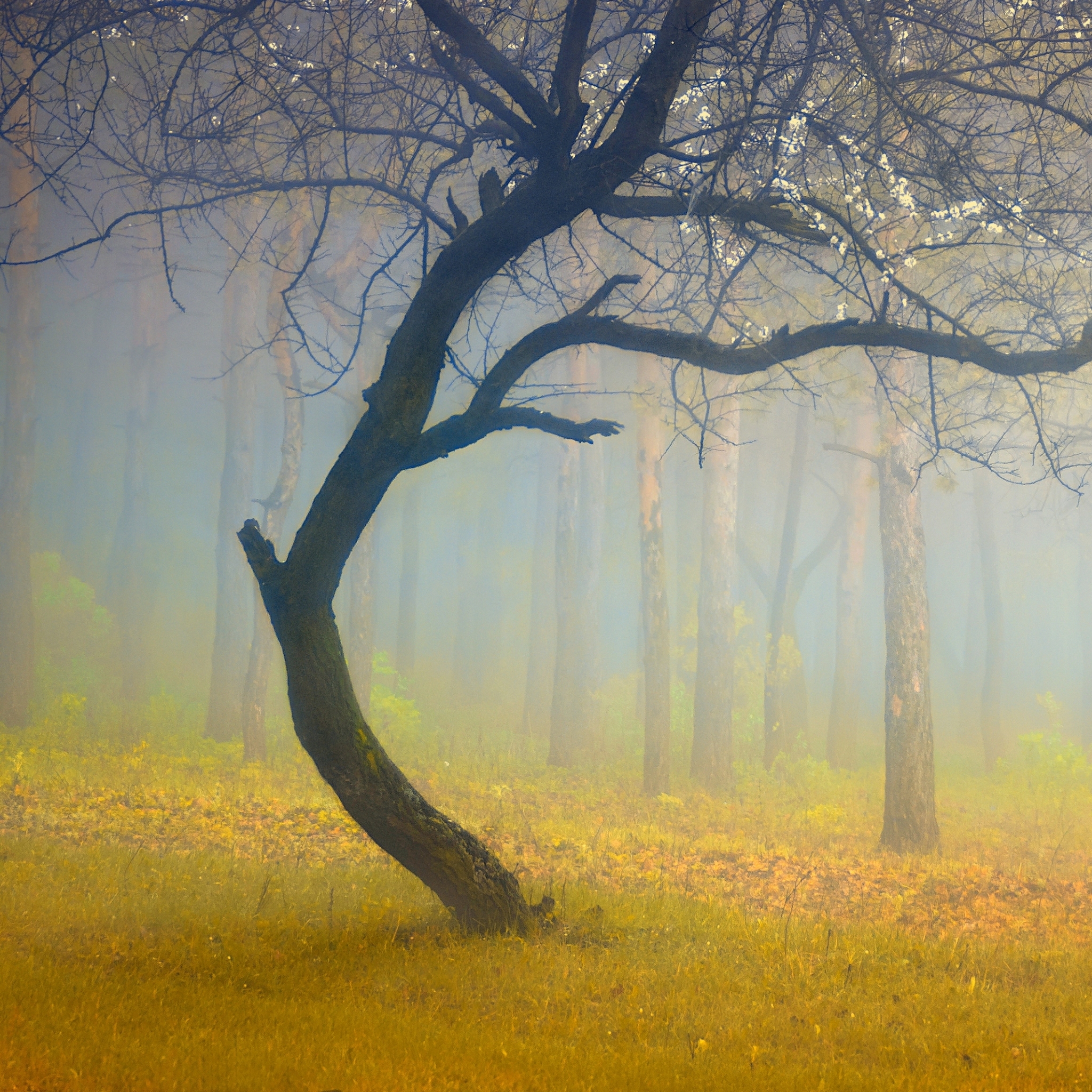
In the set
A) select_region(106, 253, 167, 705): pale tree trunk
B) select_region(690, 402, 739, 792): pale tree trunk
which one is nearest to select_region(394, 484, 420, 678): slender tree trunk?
select_region(106, 253, 167, 705): pale tree trunk

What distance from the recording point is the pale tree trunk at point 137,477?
21641 millimetres

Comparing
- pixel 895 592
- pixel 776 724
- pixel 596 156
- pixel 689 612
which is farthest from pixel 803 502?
pixel 596 156

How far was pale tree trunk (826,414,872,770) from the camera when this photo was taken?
59.9 feet

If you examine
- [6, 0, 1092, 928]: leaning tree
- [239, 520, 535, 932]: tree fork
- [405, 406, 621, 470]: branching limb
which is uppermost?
[6, 0, 1092, 928]: leaning tree

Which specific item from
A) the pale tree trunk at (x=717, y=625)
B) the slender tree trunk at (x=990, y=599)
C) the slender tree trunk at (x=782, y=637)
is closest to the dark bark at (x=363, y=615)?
the pale tree trunk at (x=717, y=625)

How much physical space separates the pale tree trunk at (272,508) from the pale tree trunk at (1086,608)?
19985mm

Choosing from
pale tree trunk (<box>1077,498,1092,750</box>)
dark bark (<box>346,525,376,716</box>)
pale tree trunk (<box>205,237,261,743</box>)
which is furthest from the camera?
pale tree trunk (<box>1077,498,1092,750</box>)

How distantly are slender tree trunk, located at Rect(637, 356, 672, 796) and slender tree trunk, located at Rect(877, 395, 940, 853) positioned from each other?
13.4 feet

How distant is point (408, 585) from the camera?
25.8 metres

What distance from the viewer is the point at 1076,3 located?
591 centimetres

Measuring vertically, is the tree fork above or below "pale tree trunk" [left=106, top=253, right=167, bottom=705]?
below

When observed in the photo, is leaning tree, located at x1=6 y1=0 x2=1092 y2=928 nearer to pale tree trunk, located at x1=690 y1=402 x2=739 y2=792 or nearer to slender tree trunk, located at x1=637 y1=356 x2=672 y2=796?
slender tree trunk, located at x1=637 y1=356 x2=672 y2=796

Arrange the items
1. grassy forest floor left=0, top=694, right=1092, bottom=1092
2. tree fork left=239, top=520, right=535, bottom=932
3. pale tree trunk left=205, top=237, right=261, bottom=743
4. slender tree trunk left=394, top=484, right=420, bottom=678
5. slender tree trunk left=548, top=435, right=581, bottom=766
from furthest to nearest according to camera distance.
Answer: slender tree trunk left=394, top=484, right=420, bottom=678, slender tree trunk left=548, top=435, right=581, bottom=766, pale tree trunk left=205, top=237, right=261, bottom=743, tree fork left=239, top=520, right=535, bottom=932, grassy forest floor left=0, top=694, right=1092, bottom=1092

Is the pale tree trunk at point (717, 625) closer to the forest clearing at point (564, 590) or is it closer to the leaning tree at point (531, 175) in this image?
the forest clearing at point (564, 590)
